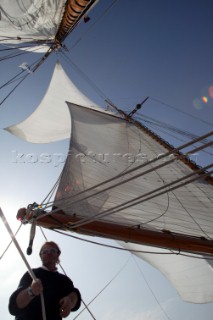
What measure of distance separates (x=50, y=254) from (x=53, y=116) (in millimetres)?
9648

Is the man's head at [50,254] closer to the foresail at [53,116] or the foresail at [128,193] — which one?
the foresail at [128,193]

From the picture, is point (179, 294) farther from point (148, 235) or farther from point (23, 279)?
point (23, 279)

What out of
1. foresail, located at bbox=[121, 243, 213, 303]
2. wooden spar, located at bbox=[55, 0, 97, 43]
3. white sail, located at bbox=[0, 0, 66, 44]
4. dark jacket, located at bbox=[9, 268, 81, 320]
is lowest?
foresail, located at bbox=[121, 243, 213, 303]

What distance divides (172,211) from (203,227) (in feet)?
1.49

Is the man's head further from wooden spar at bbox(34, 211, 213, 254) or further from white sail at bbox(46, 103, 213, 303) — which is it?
wooden spar at bbox(34, 211, 213, 254)

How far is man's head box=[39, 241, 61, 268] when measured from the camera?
2102mm

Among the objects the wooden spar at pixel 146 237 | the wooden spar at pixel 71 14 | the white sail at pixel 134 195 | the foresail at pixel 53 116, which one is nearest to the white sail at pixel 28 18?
the wooden spar at pixel 71 14

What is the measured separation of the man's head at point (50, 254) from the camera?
210 centimetres

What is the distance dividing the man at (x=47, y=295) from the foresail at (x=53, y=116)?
758cm

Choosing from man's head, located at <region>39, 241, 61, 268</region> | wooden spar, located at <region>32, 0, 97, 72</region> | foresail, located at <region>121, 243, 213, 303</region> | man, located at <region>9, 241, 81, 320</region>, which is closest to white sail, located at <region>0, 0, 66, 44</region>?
wooden spar, located at <region>32, 0, 97, 72</region>

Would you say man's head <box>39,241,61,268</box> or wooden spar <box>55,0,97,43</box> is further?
wooden spar <box>55,0,97,43</box>

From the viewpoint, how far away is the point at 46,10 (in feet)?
21.1

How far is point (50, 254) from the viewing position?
Answer: 2.13m

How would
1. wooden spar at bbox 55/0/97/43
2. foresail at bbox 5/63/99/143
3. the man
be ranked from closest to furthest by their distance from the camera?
the man → wooden spar at bbox 55/0/97/43 → foresail at bbox 5/63/99/143
